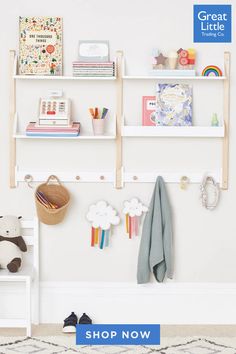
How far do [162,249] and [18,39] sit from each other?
132 cm

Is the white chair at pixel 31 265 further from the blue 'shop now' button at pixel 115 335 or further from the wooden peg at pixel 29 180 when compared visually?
the blue 'shop now' button at pixel 115 335

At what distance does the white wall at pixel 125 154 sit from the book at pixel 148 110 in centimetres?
4

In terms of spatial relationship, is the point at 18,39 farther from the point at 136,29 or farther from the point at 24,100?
the point at 136,29

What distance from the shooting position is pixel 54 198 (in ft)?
14.9

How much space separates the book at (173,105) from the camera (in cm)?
448

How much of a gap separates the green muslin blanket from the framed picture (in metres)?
0.69

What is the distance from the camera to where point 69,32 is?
448 cm

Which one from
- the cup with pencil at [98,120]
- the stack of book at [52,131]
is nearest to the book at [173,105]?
the cup with pencil at [98,120]

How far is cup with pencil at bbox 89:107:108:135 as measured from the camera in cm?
443

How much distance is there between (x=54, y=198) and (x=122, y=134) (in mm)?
493

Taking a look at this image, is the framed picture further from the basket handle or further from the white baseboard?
the white baseboard

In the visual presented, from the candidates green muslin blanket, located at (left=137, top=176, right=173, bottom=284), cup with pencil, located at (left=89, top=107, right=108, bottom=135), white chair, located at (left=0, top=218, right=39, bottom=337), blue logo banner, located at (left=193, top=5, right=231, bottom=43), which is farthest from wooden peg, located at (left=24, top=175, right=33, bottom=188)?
blue logo banner, located at (left=193, top=5, right=231, bottom=43)

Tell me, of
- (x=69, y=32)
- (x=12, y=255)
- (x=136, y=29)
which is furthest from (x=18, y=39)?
(x=12, y=255)

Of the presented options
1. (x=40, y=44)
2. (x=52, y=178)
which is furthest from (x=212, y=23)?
(x=52, y=178)
